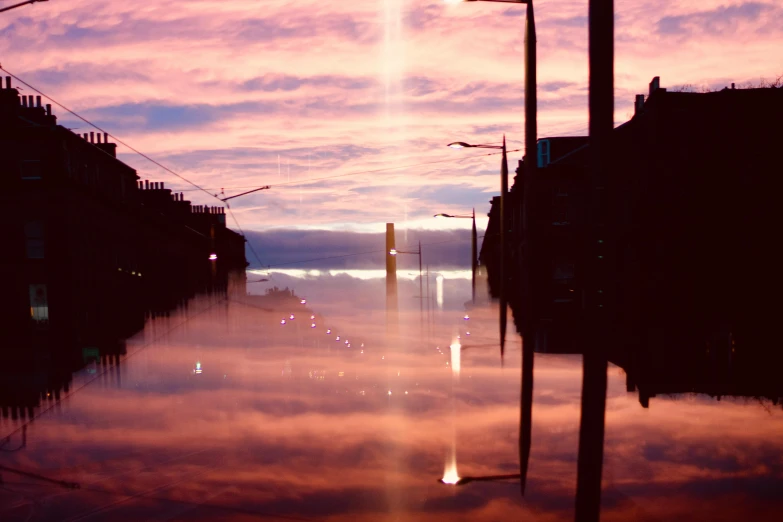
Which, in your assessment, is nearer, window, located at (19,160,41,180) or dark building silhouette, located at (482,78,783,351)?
dark building silhouette, located at (482,78,783,351)

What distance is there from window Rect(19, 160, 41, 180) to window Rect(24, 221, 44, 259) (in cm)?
269

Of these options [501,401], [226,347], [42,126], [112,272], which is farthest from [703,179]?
[112,272]

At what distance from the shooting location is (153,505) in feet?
39.7

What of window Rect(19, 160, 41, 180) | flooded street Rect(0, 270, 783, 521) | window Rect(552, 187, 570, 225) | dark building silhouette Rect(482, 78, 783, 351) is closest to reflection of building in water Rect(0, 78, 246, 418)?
window Rect(19, 160, 41, 180)

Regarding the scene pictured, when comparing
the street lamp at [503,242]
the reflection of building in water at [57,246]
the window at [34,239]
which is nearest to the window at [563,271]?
the street lamp at [503,242]

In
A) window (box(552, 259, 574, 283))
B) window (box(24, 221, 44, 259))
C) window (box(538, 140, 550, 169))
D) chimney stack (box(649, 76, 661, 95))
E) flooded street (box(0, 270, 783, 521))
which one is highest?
Result: chimney stack (box(649, 76, 661, 95))

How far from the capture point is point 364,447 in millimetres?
15625

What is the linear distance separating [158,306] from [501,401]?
4751 cm

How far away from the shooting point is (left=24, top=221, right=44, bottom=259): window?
4528 cm

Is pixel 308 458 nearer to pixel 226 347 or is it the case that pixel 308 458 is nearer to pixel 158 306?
pixel 226 347

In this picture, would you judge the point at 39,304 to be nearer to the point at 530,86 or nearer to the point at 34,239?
the point at 34,239

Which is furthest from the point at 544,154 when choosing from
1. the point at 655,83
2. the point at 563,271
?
the point at 655,83

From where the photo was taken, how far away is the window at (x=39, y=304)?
4547 cm

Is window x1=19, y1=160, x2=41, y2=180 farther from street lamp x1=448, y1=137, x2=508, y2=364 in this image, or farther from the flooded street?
street lamp x1=448, y1=137, x2=508, y2=364
